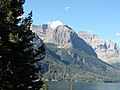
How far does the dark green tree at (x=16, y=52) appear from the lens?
25.2 m

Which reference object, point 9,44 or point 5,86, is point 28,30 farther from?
point 5,86

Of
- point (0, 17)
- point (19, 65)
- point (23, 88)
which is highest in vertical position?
point (0, 17)

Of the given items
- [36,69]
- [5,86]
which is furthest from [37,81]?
[5,86]

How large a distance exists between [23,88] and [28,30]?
4.98 meters

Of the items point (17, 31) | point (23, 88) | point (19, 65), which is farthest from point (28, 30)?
point (23, 88)

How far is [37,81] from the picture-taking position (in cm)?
2702

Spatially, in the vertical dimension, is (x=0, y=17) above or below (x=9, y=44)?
above

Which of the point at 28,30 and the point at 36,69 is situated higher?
the point at 28,30

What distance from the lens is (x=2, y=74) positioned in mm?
24781

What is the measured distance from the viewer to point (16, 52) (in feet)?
85.3

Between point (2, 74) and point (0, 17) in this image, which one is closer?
point (2, 74)

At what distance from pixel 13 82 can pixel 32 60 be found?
2.56m

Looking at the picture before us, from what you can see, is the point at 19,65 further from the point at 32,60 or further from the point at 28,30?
the point at 28,30

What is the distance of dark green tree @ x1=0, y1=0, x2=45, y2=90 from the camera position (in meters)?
25.2
